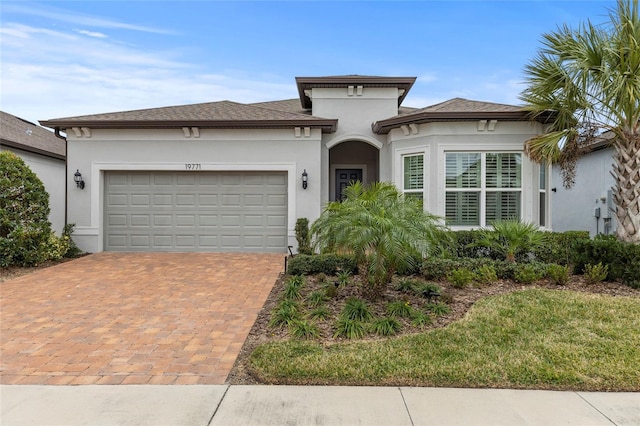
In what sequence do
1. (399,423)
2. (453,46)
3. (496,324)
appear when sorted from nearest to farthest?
(399,423)
(496,324)
(453,46)

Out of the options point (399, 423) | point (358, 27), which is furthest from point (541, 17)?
point (399, 423)

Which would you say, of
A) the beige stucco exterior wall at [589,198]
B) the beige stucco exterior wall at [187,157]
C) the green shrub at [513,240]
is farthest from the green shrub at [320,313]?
the beige stucco exterior wall at [589,198]

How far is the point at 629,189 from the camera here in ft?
24.1

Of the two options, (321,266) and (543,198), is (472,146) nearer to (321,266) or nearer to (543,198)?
(543,198)

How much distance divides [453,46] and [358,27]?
3551 mm

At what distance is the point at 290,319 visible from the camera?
489cm

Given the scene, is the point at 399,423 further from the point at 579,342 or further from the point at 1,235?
the point at 1,235

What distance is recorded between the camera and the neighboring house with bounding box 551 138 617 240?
1187cm

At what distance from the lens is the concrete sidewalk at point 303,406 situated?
2914 millimetres

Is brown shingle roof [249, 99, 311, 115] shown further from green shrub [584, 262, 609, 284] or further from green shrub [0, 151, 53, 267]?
green shrub [584, 262, 609, 284]

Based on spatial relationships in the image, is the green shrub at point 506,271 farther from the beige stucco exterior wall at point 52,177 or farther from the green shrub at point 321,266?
the beige stucco exterior wall at point 52,177

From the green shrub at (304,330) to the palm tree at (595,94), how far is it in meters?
6.49

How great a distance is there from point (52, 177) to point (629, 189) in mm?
16934

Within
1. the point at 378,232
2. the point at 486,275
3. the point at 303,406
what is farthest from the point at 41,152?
the point at 486,275
